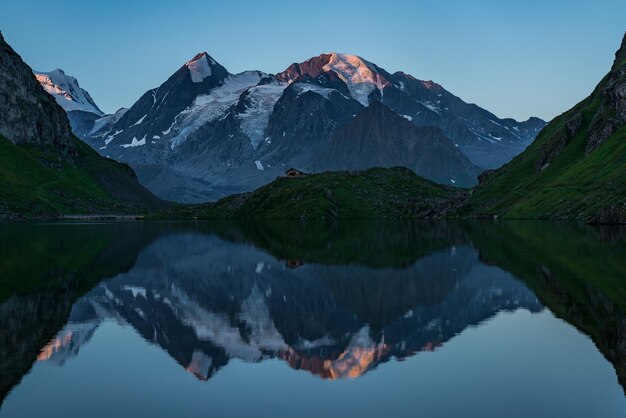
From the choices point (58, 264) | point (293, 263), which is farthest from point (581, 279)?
point (58, 264)

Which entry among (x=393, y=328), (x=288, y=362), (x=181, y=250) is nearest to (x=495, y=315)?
(x=393, y=328)

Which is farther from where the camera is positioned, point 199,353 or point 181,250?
point 181,250

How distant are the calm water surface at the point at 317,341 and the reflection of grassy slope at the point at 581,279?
293 mm

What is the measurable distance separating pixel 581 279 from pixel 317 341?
36533 millimetres

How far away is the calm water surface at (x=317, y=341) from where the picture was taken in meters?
29.6

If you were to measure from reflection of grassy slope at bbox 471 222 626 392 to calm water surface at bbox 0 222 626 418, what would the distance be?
0.29 meters

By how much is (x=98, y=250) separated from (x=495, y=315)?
84566 mm

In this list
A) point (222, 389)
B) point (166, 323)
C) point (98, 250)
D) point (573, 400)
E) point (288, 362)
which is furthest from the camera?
point (98, 250)

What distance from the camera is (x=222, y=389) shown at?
1249 inches

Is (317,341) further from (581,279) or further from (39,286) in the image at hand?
(39,286)

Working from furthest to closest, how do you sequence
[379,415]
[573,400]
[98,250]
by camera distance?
[98,250] < [573,400] < [379,415]

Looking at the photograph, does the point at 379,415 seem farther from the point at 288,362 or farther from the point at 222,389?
the point at 288,362

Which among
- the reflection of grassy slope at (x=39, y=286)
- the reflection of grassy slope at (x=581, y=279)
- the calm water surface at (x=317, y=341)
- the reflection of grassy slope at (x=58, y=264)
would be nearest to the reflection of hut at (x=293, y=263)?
the calm water surface at (x=317, y=341)

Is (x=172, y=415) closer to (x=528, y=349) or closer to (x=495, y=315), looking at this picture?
(x=528, y=349)
